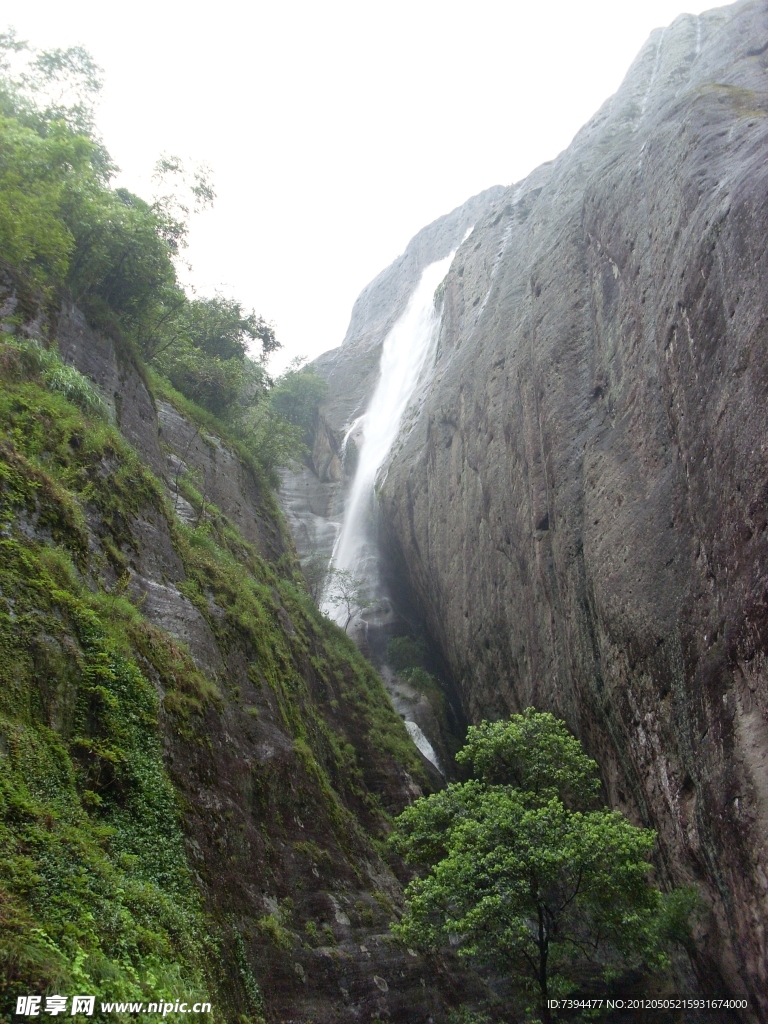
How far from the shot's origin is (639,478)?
47.7 feet

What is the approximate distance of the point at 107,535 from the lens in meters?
11.0

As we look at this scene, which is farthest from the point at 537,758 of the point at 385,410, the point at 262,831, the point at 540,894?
the point at 385,410

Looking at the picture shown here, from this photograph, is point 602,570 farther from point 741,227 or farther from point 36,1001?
point 36,1001

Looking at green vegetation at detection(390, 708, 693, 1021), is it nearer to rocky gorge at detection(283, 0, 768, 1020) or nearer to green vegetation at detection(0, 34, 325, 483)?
rocky gorge at detection(283, 0, 768, 1020)

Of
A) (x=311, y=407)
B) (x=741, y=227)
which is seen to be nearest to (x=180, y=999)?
(x=741, y=227)

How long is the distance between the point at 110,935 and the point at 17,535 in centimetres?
465

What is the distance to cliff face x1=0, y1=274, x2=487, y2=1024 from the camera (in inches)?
233

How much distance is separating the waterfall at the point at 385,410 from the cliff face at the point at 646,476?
8.70 m

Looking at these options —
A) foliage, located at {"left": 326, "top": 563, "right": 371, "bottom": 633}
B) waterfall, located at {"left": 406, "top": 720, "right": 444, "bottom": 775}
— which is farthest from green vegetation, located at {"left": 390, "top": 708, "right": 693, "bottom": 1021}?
foliage, located at {"left": 326, "top": 563, "right": 371, "bottom": 633}

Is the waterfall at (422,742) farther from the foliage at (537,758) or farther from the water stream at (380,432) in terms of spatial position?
the foliage at (537,758)

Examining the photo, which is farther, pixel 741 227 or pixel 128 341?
pixel 128 341

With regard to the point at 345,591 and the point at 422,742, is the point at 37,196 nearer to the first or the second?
the point at 422,742

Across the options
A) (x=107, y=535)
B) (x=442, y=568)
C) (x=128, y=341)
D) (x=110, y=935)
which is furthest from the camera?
(x=442, y=568)

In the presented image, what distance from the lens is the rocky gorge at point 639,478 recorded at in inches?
416
